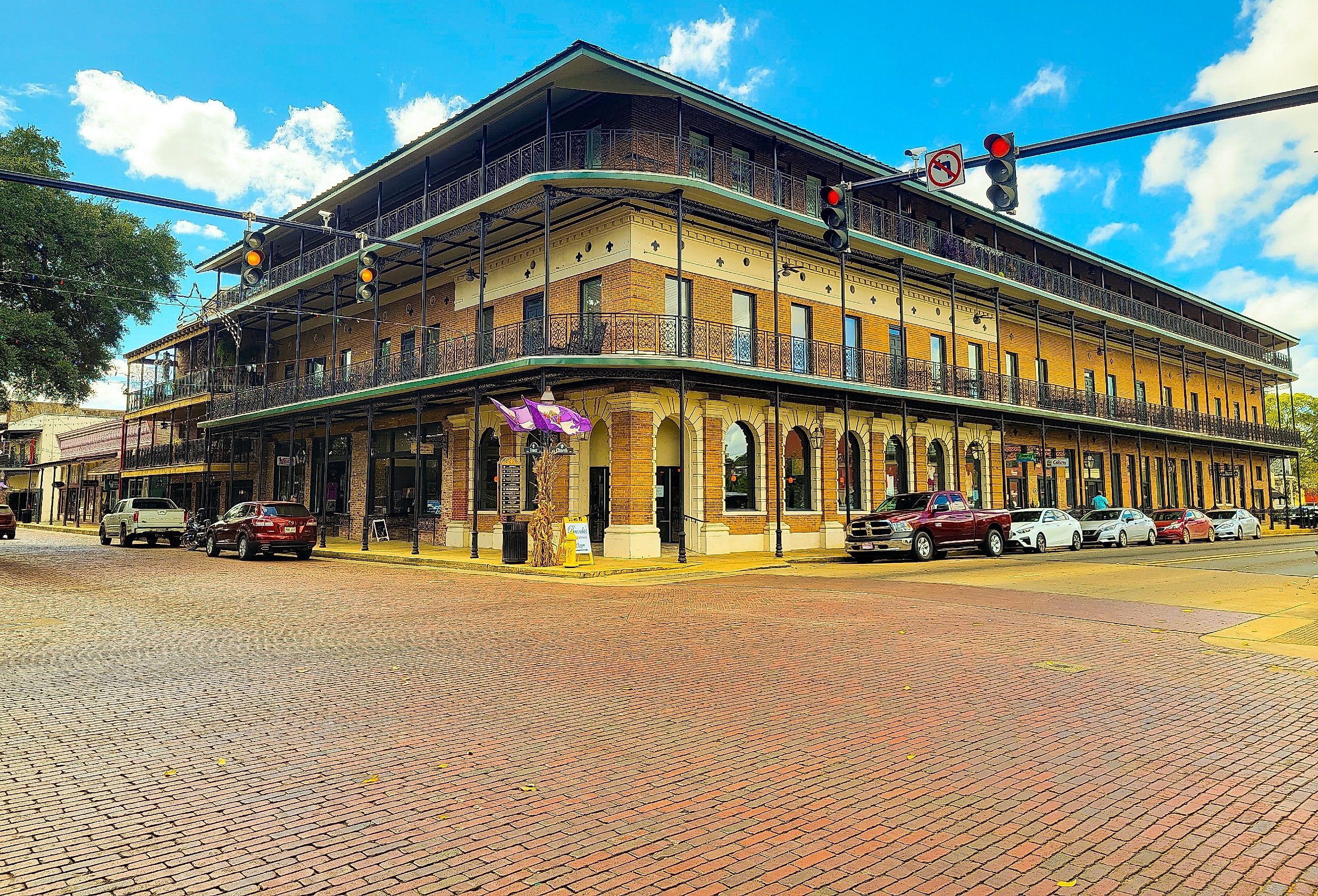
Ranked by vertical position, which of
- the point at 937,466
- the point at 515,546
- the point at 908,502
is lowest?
the point at 515,546

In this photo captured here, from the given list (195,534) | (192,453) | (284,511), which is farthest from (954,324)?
(192,453)

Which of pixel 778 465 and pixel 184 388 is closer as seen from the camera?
pixel 778 465

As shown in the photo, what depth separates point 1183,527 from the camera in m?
33.8

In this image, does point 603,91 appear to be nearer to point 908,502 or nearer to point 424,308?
point 424,308

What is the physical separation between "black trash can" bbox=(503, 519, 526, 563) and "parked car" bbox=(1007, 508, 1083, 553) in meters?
15.2

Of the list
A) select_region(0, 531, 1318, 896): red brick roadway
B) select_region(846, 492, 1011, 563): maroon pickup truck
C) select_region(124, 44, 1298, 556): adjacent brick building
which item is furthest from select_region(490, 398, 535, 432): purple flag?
select_region(0, 531, 1318, 896): red brick roadway

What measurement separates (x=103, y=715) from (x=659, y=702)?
4.13 meters

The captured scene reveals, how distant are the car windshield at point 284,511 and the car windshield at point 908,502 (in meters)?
16.7

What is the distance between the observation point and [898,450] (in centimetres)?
3078

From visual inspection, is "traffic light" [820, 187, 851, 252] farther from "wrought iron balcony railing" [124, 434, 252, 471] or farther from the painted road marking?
"wrought iron balcony railing" [124, 434, 252, 471]

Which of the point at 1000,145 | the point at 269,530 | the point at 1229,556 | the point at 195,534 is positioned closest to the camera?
the point at 1000,145

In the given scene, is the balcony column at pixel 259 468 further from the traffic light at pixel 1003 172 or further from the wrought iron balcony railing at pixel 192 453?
the traffic light at pixel 1003 172

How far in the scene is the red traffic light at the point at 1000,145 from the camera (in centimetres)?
1040

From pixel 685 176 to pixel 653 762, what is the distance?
1929cm
